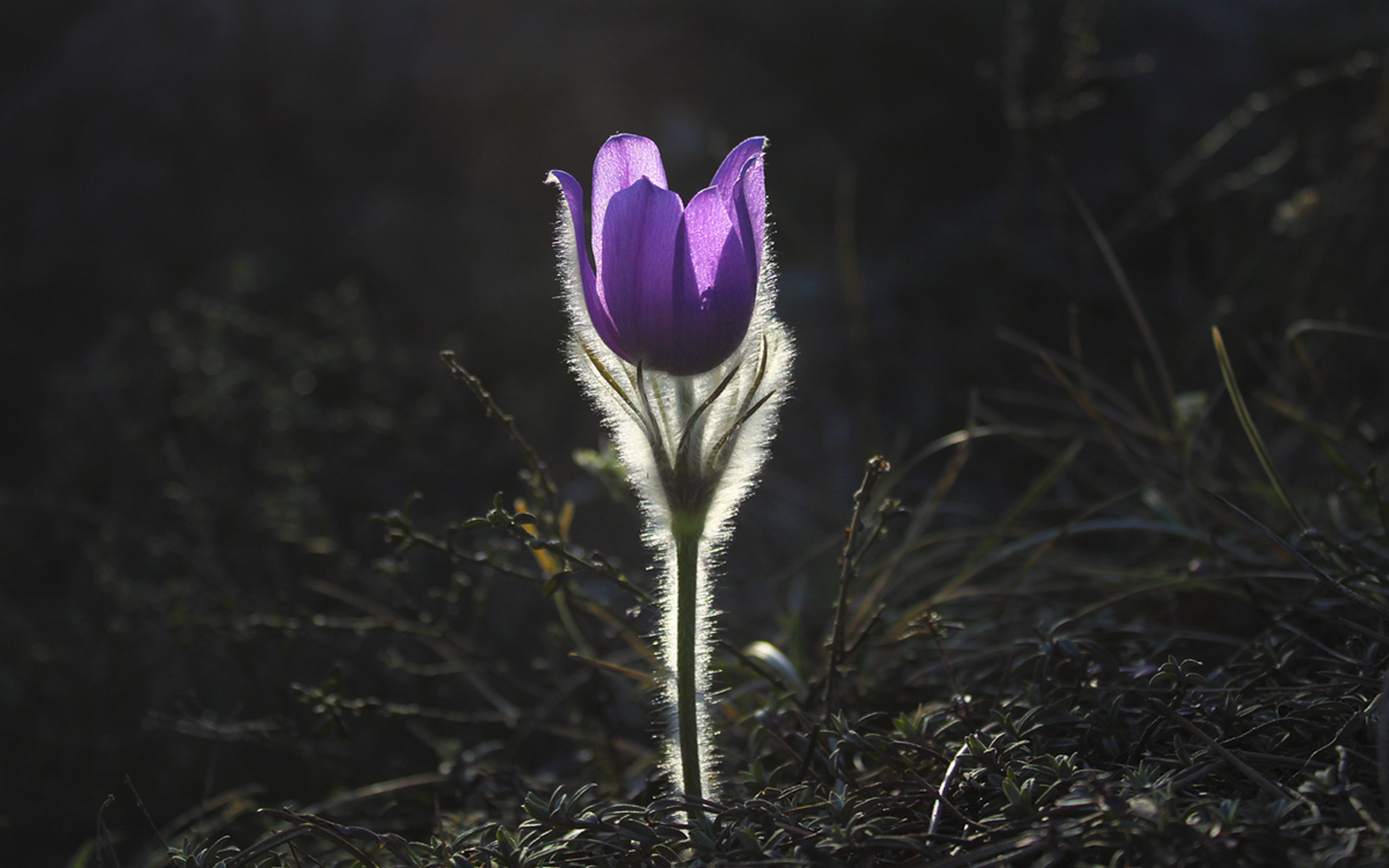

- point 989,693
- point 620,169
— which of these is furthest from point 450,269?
point 989,693

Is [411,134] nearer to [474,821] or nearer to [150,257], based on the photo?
[150,257]

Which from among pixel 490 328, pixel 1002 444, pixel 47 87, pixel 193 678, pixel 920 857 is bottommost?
pixel 920 857

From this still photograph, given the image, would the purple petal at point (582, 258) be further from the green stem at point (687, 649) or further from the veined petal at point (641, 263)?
the green stem at point (687, 649)

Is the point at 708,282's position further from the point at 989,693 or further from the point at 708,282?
the point at 989,693

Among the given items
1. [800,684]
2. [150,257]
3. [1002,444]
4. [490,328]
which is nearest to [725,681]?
[800,684]

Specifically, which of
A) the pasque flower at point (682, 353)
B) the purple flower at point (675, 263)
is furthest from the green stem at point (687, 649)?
the purple flower at point (675, 263)

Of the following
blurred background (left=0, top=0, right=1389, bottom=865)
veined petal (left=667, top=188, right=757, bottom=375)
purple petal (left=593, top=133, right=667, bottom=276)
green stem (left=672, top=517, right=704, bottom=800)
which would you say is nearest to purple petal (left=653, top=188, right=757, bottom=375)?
veined petal (left=667, top=188, right=757, bottom=375)
